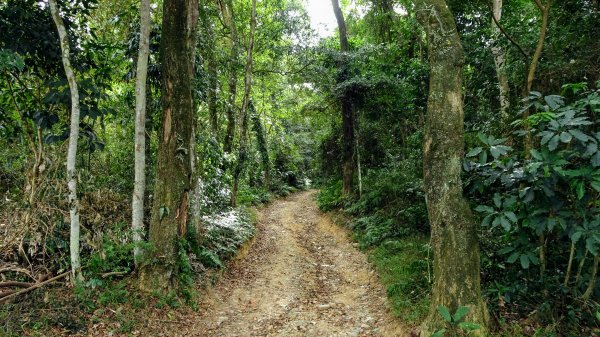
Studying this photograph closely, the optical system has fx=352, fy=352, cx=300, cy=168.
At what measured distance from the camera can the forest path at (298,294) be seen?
20.8ft

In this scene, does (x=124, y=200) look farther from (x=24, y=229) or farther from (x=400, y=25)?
(x=400, y=25)

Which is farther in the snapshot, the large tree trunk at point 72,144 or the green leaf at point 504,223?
the large tree trunk at point 72,144

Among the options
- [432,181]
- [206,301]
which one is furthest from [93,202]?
[432,181]

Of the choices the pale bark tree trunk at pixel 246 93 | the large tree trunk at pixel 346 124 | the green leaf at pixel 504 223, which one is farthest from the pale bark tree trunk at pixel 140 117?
the large tree trunk at pixel 346 124

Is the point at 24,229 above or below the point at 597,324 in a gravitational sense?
above

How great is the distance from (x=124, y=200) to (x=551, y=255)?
8.16m

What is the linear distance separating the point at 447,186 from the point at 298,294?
474 cm

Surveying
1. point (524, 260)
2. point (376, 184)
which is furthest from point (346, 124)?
point (524, 260)

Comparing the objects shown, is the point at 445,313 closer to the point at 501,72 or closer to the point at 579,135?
the point at 579,135

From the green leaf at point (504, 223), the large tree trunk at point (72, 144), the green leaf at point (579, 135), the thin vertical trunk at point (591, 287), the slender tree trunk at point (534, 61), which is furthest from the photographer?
the large tree trunk at point (72, 144)

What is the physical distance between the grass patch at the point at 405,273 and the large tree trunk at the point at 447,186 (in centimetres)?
97

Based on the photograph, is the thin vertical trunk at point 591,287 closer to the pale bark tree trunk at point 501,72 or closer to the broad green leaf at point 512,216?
the broad green leaf at point 512,216

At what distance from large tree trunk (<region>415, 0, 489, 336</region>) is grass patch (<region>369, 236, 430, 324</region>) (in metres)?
0.97

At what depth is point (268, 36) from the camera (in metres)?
15.4
